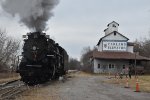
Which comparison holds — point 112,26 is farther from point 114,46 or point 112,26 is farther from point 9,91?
point 9,91

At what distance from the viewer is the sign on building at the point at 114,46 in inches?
3455

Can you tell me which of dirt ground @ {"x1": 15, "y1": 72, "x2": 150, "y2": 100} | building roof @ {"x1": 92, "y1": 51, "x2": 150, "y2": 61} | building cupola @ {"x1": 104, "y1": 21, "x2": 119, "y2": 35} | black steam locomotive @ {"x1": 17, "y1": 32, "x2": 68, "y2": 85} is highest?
building cupola @ {"x1": 104, "y1": 21, "x2": 119, "y2": 35}

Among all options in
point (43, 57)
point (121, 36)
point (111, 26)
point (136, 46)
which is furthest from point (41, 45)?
point (136, 46)

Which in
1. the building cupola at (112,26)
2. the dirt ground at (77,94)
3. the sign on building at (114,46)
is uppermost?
the building cupola at (112,26)

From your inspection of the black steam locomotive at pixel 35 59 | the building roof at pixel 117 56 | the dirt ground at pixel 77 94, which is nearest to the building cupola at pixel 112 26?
the building roof at pixel 117 56

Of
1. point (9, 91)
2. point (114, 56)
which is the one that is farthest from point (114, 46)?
point (9, 91)

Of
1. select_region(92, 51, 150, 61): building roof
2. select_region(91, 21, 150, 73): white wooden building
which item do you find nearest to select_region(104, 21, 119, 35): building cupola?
select_region(91, 21, 150, 73): white wooden building

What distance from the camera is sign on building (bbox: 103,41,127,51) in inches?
3455

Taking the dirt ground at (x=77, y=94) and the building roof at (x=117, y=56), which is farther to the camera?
the building roof at (x=117, y=56)

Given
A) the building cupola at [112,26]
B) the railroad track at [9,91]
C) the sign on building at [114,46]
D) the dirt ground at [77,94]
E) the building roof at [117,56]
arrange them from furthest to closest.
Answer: the building cupola at [112,26]
the sign on building at [114,46]
the building roof at [117,56]
the dirt ground at [77,94]
the railroad track at [9,91]

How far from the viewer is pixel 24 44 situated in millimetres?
32312

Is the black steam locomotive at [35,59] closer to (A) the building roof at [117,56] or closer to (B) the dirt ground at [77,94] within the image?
(B) the dirt ground at [77,94]

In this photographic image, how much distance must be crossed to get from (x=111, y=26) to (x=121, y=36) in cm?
755

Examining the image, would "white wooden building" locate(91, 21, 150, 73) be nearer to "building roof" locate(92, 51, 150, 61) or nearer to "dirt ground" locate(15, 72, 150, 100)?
"building roof" locate(92, 51, 150, 61)
